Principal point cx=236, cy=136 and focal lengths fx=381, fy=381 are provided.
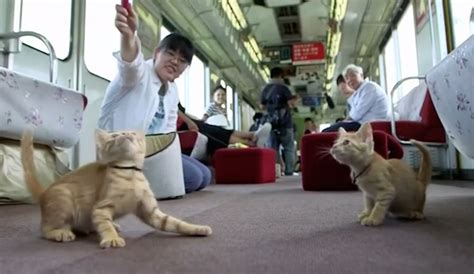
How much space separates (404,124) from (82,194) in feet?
9.75

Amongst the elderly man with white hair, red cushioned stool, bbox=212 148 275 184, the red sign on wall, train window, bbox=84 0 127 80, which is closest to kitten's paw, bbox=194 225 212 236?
the elderly man with white hair

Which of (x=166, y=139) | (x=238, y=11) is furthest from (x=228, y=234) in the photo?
(x=238, y=11)

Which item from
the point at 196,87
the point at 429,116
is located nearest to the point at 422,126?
the point at 429,116

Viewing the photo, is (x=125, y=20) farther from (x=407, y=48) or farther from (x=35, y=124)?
(x=407, y=48)

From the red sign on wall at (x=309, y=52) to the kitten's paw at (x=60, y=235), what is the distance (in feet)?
22.3

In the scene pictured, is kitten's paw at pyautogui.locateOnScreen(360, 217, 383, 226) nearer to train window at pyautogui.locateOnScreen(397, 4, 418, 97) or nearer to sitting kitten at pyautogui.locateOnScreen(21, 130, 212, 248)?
sitting kitten at pyautogui.locateOnScreen(21, 130, 212, 248)

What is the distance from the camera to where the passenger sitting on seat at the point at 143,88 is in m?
1.48

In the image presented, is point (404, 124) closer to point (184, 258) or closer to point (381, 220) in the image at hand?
point (381, 220)

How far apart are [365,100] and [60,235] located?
2891 millimetres

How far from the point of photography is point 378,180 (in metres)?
1.17

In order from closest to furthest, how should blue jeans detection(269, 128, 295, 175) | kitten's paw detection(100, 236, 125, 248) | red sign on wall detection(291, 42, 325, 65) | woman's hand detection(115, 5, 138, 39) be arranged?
kitten's paw detection(100, 236, 125, 248) < woman's hand detection(115, 5, 138, 39) < blue jeans detection(269, 128, 295, 175) < red sign on wall detection(291, 42, 325, 65)

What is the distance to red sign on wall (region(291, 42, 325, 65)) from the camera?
24.0 ft

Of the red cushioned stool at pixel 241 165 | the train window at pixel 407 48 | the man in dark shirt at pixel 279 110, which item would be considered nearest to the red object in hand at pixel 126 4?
the red cushioned stool at pixel 241 165

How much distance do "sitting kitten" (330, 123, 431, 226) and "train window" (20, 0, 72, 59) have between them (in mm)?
2262
